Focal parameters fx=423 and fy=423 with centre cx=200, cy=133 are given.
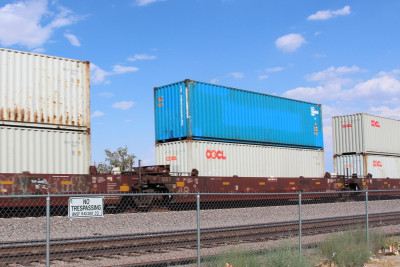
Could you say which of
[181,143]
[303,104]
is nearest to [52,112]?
[181,143]

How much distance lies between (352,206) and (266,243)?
1417cm

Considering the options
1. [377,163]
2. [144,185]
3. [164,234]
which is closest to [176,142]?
[144,185]

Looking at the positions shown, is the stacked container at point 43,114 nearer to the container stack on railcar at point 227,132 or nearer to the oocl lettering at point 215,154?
the container stack on railcar at point 227,132

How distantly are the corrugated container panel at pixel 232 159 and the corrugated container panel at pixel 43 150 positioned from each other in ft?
15.7

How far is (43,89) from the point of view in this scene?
14641 millimetres

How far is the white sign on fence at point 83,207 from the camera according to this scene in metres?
6.04

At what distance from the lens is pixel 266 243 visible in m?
10.4

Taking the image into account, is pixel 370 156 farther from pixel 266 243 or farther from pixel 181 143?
pixel 266 243

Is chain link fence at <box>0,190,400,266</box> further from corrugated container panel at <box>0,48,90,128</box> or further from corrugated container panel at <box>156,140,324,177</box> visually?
corrugated container panel at <box>0,48,90,128</box>

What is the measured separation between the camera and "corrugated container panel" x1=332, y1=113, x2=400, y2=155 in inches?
1126

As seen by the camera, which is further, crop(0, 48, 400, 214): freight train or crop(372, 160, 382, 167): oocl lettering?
crop(372, 160, 382, 167): oocl lettering

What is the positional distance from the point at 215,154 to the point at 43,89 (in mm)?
8056

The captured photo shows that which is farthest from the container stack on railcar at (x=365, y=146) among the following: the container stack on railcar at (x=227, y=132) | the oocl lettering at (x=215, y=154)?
the oocl lettering at (x=215, y=154)

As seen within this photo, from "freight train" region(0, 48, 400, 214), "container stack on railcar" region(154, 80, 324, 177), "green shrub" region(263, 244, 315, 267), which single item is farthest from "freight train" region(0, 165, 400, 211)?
"green shrub" region(263, 244, 315, 267)
